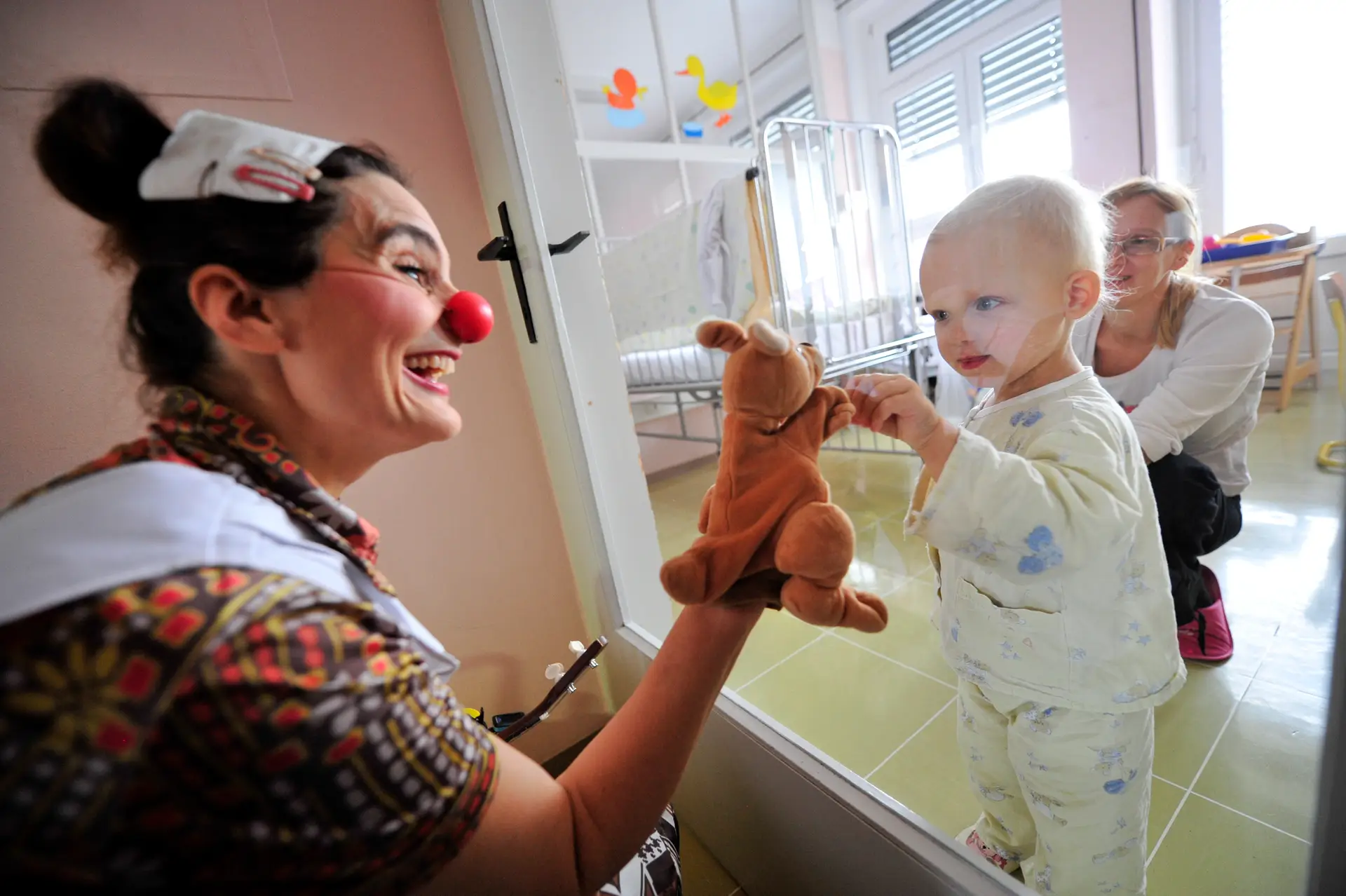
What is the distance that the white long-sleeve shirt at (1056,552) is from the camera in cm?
49

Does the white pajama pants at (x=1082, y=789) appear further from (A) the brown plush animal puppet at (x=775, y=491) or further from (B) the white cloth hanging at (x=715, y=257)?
(B) the white cloth hanging at (x=715, y=257)

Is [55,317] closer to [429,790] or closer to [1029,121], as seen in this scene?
[429,790]

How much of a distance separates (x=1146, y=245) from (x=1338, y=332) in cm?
23

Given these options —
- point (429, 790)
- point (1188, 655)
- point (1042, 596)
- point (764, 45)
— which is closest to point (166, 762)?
point (429, 790)

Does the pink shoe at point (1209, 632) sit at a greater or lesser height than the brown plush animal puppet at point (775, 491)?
lesser

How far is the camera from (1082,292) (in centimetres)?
50

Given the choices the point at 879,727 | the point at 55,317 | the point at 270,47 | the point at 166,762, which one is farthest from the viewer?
the point at 879,727

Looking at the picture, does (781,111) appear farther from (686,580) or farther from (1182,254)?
(686,580)

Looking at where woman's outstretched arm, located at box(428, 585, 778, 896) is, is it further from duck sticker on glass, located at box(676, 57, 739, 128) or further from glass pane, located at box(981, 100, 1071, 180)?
duck sticker on glass, located at box(676, 57, 739, 128)

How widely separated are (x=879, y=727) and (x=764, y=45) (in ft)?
9.86

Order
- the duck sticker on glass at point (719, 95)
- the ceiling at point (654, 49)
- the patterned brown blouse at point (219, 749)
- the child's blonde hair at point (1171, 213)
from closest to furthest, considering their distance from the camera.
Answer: the patterned brown blouse at point (219, 749)
the child's blonde hair at point (1171, 213)
the duck sticker on glass at point (719, 95)
the ceiling at point (654, 49)

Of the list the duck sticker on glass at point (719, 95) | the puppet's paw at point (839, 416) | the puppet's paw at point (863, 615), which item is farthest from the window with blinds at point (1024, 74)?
the duck sticker on glass at point (719, 95)

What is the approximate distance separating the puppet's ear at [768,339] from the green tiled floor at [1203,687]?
0.11 m

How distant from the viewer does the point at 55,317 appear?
0.79 meters
